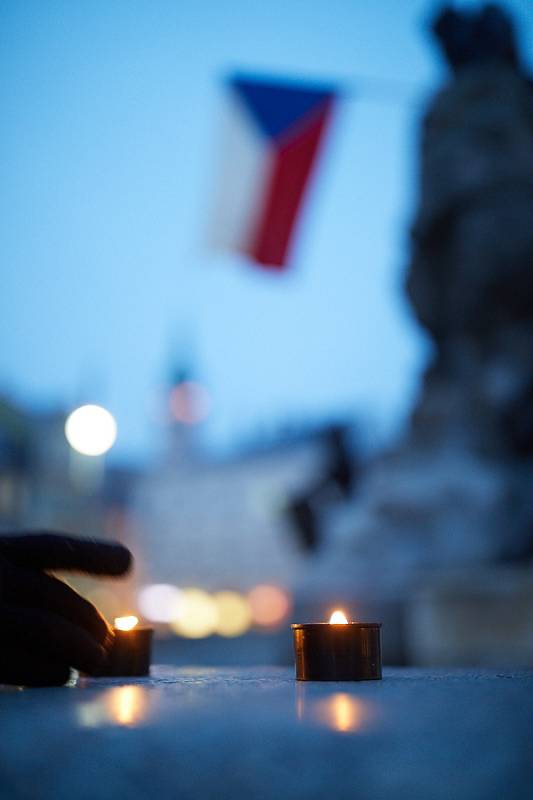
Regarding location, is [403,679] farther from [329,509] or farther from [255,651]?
[255,651]

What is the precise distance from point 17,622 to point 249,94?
5625 mm

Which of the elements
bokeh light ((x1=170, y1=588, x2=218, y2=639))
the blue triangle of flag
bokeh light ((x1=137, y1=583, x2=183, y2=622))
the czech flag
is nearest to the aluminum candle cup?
the czech flag

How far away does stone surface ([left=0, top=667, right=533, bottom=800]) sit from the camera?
640mm

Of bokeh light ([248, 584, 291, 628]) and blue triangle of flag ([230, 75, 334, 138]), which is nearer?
blue triangle of flag ([230, 75, 334, 138])

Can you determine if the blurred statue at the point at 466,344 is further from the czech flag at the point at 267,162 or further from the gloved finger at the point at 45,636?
the gloved finger at the point at 45,636

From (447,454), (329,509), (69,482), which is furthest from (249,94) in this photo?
(69,482)

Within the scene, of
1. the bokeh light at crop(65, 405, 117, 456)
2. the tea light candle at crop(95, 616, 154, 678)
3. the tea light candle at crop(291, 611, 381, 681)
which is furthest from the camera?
the bokeh light at crop(65, 405, 117, 456)

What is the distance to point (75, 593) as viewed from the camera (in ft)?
4.93

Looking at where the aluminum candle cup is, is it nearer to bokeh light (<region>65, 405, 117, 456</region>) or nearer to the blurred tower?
bokeh light (<region>65, 405, 117, 456</region>)

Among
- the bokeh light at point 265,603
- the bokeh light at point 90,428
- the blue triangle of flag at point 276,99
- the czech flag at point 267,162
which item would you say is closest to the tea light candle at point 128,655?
the czech flag at point 267,162

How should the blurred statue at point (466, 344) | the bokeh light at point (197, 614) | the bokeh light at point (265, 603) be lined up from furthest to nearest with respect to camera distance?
the bokeh light at point (197, 614) < the bokeh light at point (265, 603) < the blurred statue at point (466, 344)

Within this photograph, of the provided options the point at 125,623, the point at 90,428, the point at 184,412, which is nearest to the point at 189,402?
the point at 184,412

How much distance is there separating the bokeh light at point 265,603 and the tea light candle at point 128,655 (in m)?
46.7

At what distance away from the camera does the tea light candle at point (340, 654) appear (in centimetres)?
137
